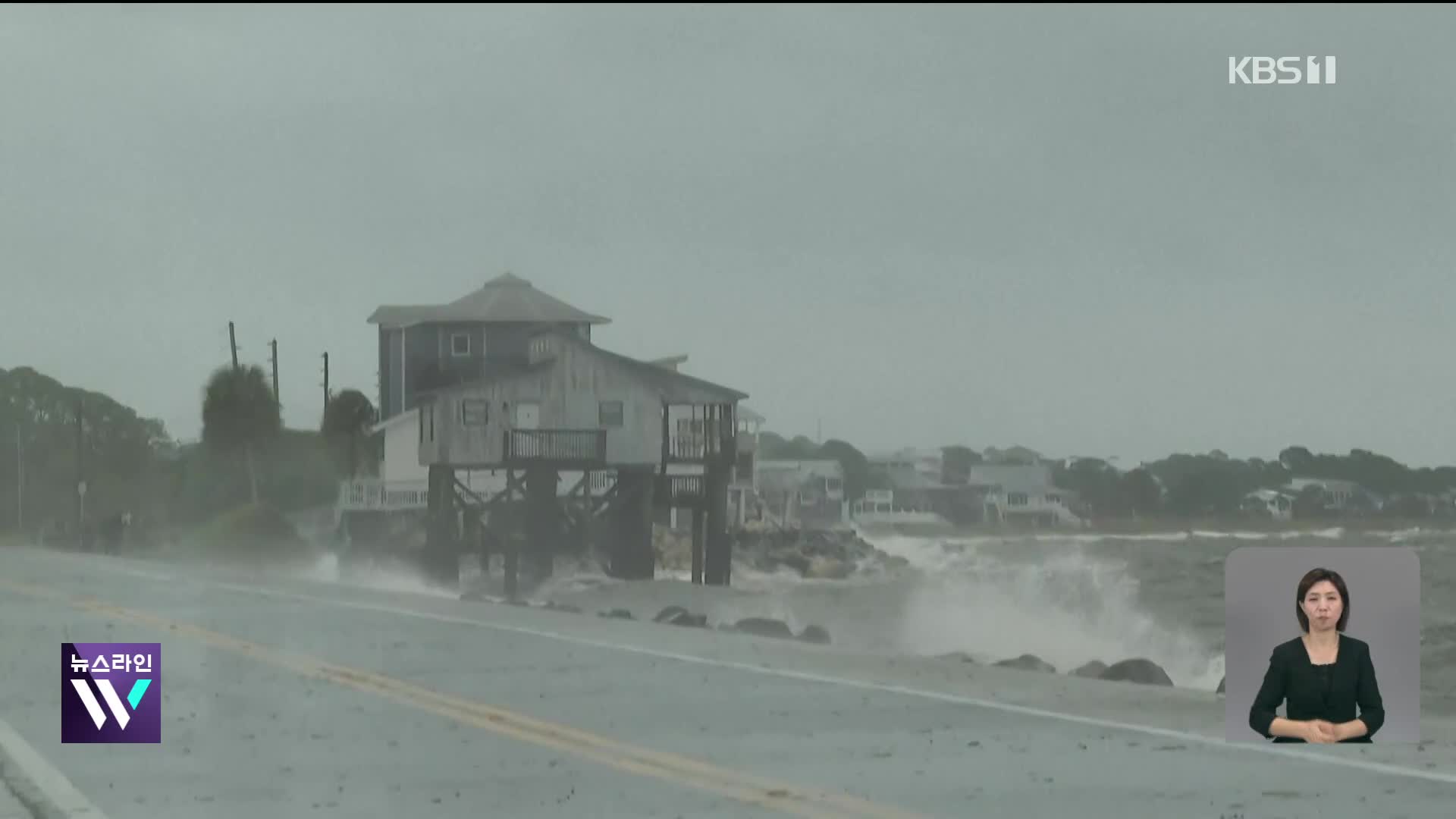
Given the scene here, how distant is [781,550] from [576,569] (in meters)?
20.4

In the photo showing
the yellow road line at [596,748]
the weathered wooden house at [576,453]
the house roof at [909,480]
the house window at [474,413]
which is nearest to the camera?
the yellow road line at [596,748]

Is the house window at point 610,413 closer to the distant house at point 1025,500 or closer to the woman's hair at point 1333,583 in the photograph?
the distant house at point 1025,500

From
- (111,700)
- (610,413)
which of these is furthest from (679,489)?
(111,700)

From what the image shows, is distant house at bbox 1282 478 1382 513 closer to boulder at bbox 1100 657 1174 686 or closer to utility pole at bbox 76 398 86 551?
boulder at bbox 1100 657 1174 686

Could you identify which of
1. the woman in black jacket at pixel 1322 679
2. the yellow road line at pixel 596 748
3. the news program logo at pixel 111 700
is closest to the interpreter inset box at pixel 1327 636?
the woman in black jacket at pixel 1322 679

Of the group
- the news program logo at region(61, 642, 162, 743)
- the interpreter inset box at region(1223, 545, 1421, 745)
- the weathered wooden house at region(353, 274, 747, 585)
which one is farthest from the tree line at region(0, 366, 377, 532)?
the interpreter inset box at region(1223, 545, 1421, 745)

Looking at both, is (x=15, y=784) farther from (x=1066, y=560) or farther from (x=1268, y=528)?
(x=1066, y=560)

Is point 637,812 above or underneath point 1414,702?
underneath

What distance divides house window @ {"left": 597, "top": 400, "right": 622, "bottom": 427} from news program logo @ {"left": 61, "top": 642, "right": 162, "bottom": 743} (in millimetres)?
46212

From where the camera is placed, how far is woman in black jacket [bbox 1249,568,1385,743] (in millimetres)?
8023

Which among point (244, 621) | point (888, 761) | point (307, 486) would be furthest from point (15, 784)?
point (307, 486)

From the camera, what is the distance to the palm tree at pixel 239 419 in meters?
75.2

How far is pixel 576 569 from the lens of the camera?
210ft

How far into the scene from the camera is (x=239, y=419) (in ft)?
250
